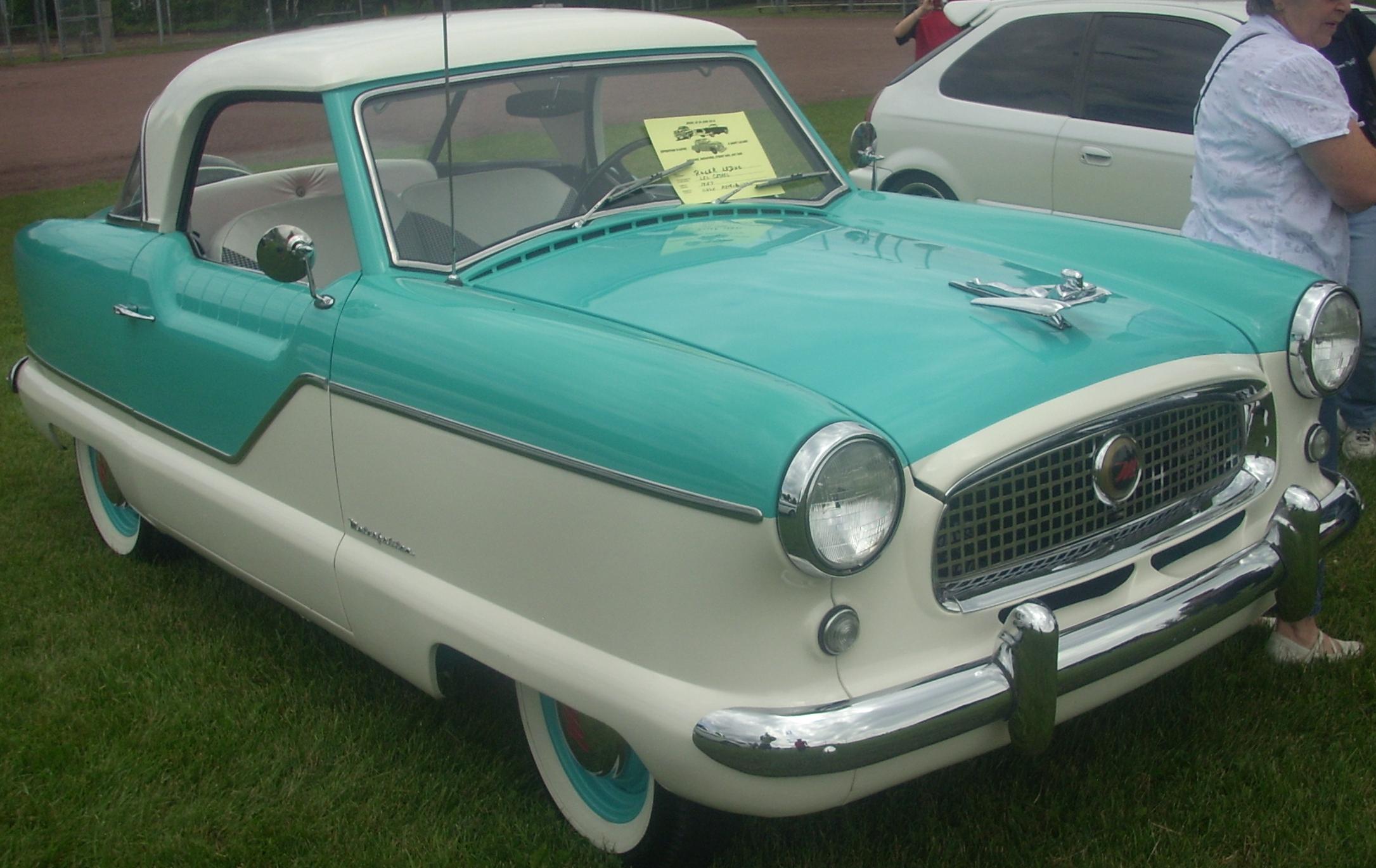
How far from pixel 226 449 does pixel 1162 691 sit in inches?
89.8

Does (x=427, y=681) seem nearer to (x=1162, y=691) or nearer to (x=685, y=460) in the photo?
(x=685, y=460)

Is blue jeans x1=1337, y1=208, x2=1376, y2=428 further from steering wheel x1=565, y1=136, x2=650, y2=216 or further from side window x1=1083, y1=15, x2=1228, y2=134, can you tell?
steering wheel x1=565, y1=136, x2=650, y2=216

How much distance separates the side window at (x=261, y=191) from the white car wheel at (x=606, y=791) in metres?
1.41

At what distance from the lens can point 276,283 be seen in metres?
3.14

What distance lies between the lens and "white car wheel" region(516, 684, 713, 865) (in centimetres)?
244

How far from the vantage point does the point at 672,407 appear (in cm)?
219

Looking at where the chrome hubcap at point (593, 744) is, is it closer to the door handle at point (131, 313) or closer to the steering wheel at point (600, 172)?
the steering wheel at point (600, 172)

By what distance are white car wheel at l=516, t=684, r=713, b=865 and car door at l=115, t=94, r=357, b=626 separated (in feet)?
1.75

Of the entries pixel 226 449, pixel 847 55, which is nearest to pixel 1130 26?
pixel 226 449

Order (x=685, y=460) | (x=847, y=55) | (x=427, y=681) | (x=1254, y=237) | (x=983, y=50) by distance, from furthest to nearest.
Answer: (x=847, y=55)
(x=983, y=50)
(x=1254, y=237)
(x=427, y=681)
(x=685, y=460)

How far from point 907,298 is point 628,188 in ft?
2.97

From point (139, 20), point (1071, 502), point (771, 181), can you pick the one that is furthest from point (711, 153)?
point (139, 20)

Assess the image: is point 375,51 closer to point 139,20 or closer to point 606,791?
point 606,791

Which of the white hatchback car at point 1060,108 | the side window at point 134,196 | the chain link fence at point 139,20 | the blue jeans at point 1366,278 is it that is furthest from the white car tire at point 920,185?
the chain link fence at point 139,20
